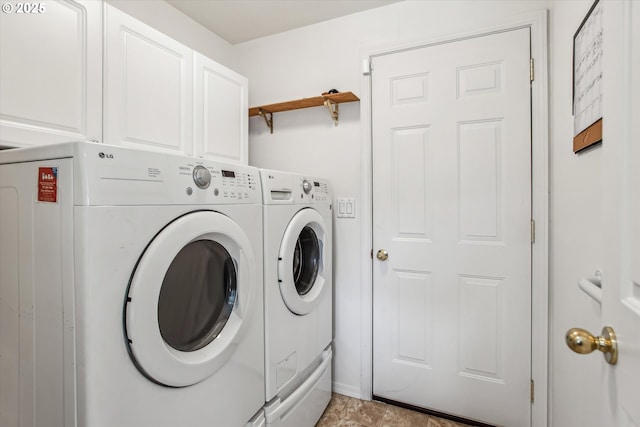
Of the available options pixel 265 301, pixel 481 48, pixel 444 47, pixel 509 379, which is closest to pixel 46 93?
pixel 265 301

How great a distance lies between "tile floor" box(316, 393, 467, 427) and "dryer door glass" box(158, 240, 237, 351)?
106 cm

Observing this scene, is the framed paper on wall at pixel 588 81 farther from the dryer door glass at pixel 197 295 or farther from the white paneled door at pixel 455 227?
the dryer door glass at pixel 197 295

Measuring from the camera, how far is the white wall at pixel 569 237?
3.16 ft

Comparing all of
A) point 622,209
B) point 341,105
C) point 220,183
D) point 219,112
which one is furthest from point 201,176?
point 341,105

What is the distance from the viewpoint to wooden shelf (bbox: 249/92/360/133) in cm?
189

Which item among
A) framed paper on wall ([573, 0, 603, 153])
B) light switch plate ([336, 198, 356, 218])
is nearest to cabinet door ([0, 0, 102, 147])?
light switch plate ([336, 198, 356, 218])

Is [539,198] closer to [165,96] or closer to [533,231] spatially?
[533,231]

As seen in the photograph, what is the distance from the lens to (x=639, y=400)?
453mm

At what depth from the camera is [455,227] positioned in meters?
1.72

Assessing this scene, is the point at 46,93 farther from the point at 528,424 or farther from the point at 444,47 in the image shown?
the point at 528,424

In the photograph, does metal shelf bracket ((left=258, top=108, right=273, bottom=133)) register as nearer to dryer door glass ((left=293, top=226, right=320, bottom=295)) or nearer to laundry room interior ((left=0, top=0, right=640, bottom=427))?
laundry room interior ((left=0, top=0, right=640, bottom=427))

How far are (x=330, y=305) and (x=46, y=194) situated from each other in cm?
145

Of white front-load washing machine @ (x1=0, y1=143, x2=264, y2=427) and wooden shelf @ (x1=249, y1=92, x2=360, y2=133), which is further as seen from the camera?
wooden shelf @ (x1=249, y1=92, x2=360, y2=133)

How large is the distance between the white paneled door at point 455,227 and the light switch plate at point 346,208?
154 mm
